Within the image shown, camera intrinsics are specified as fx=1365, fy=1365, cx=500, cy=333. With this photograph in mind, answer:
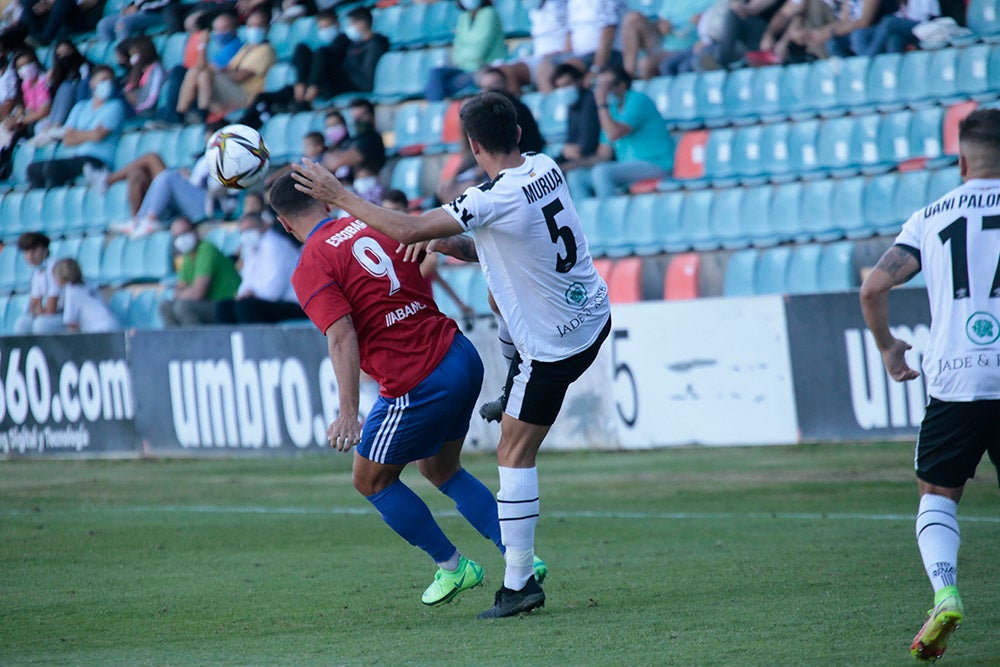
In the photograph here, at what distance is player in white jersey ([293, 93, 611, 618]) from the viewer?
5453 mm

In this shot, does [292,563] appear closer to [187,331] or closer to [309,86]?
[187,331]

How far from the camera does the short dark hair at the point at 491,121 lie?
17.8 ft

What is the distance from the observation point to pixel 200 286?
15.7 metres

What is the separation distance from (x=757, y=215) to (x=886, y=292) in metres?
9.92

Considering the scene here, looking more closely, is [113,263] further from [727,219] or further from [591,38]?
[727,219]

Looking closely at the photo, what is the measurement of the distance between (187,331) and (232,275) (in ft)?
6.52

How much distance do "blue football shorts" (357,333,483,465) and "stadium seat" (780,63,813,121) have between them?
9.89m

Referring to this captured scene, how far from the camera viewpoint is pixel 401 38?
19.2 m

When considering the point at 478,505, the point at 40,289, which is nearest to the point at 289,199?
the point at 478,505

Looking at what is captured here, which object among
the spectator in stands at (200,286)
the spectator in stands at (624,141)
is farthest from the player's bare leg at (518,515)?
the spectator in stands at (200,286)

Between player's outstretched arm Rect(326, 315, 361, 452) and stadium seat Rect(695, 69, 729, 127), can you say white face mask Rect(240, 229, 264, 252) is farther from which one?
player's outstretched arm Rect(326, 315, 361, 452)

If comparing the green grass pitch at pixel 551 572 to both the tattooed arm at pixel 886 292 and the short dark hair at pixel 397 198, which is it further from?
the short dark hair at pixel 397 198

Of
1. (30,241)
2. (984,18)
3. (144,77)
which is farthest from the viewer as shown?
(144,77)

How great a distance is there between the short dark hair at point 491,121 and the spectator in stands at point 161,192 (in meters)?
13.2
